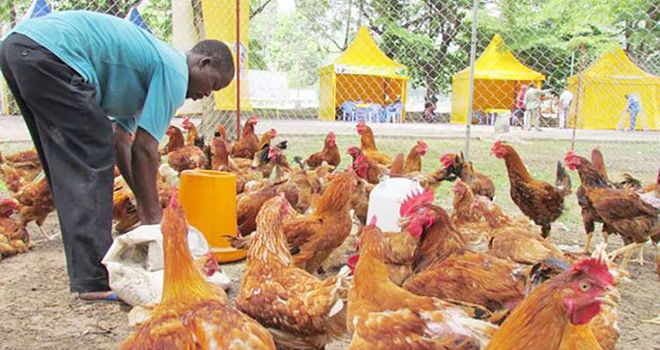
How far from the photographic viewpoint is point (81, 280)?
287 centimetres

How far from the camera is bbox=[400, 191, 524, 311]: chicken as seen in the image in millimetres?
2443

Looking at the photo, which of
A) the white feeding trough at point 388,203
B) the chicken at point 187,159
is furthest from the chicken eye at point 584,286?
the chicken at point 187,159

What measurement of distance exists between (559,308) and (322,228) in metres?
1.87

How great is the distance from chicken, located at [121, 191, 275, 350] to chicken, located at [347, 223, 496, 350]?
0.41 m

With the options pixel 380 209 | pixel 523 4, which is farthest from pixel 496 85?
pixel 380 209

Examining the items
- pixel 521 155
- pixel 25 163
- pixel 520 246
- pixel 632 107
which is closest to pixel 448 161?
pixel 520 246

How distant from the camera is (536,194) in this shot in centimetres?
435

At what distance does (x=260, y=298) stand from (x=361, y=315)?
551mm

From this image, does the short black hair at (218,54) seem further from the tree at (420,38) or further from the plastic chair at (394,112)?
the tree at (420,38)

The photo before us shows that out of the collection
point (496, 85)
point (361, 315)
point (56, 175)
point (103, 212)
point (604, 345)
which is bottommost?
point (604, 345)

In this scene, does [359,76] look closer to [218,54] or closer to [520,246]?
[218,54]

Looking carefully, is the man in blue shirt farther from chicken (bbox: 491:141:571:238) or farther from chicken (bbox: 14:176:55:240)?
chicken (bbox: 491:141:571:238)

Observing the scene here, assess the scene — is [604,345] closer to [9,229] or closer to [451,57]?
[9,229]

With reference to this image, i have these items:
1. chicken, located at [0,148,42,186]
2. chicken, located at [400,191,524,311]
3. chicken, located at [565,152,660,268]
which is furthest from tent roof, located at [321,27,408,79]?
chicken, located at [400,191,524,311]
